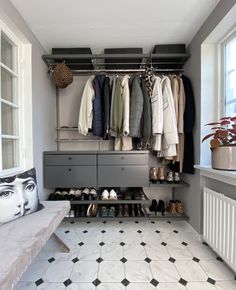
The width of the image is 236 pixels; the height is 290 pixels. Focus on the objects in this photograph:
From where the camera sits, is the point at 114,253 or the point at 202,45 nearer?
the point at 114,253

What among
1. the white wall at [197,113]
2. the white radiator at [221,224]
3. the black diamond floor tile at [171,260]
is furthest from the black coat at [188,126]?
the black diamond floor tile at [171,260]

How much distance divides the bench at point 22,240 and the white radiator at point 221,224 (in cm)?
135

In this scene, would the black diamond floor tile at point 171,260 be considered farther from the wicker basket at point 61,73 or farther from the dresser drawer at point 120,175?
→ the wicker basket at point 61,73

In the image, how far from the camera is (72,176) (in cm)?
222

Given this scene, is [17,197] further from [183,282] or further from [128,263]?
[183,282]

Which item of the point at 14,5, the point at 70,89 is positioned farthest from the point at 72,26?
the point at 70,89

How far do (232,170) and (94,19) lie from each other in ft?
6.07

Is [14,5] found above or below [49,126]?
above

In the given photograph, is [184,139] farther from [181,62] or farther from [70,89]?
[70,89]

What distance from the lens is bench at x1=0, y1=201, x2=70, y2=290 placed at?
87cm

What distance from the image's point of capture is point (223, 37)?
1818 millimetres

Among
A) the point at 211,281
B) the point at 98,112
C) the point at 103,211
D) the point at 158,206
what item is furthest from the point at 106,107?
the point at 211,281

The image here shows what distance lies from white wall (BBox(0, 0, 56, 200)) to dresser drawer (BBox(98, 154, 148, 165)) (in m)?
0.71

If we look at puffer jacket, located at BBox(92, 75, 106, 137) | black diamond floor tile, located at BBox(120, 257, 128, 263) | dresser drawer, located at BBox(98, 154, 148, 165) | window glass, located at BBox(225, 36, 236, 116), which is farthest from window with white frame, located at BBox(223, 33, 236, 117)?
black diamond floor tile, located at BBox(120, 257, 128, 263)
